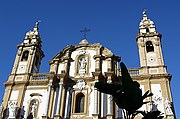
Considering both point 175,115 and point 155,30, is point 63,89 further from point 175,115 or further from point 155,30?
point 155,30

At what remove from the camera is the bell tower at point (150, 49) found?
2261 cm

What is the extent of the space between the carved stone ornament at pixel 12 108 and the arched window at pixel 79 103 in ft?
17.0

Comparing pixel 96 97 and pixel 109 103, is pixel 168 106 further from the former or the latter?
pixel 96 97

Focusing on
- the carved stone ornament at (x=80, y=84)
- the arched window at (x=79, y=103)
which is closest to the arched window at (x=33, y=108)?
the arched window at (x=79, y=103)

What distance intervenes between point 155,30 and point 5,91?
52.6 ft

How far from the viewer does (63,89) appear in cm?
2234

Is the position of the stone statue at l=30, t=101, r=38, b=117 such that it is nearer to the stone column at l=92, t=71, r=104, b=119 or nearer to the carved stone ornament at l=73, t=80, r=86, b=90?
the carved stone ornament at l=73, t=80, r=86, b=90

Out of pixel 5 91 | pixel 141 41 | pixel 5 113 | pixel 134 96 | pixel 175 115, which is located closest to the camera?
pixel 134 96

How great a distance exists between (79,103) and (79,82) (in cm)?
191

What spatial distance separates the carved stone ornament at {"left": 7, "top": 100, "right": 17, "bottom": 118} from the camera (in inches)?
830

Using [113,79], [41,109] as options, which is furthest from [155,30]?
[41,109]

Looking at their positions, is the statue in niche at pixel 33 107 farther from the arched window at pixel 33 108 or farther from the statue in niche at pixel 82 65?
the statue in niche at pixel 82 65

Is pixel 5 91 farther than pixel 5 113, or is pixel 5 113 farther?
pixel 5 91

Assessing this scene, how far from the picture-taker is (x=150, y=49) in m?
24.9
